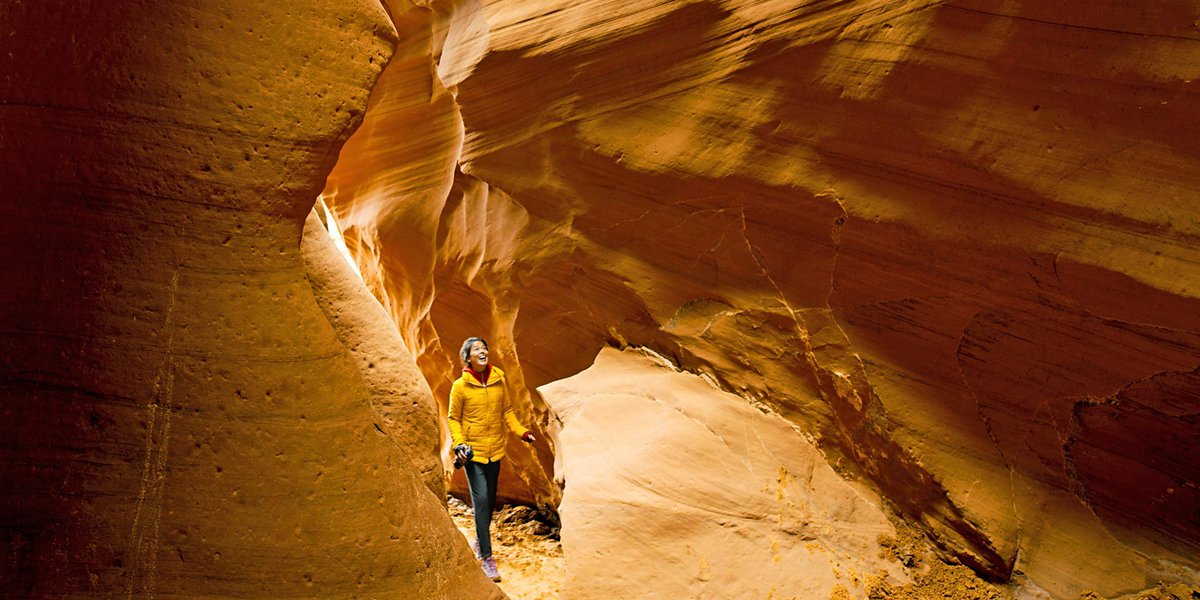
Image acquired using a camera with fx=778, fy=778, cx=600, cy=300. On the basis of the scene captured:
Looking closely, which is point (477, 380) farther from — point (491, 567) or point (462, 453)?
point (491, 567)

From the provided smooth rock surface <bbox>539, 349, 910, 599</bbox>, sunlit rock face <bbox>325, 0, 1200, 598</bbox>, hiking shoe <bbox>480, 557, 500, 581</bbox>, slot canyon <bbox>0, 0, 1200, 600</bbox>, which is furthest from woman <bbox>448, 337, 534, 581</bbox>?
sunlit rock face <bbox>325, 0, 1200, 598</bbox>

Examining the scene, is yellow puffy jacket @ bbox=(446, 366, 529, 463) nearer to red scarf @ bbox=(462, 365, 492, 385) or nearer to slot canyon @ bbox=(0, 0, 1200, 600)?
red scarf @ bbox=(462, 365, 492, 385)

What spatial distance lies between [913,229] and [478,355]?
2087 mm

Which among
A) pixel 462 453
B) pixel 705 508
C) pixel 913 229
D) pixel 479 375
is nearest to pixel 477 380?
pixel 479 375

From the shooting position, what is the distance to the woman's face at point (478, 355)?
3883 mm

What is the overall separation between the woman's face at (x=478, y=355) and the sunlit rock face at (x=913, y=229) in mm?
651

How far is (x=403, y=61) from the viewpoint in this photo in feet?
17.5

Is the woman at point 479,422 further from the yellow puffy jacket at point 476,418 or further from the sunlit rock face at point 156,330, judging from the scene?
the sunlit rock face at point 156,330

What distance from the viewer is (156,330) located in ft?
6.85

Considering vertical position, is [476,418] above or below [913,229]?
below

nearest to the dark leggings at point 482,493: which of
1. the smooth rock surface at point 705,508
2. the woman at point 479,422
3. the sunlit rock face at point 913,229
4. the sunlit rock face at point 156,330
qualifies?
the woman at point 479,422

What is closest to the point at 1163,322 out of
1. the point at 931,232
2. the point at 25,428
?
the point at 931,232

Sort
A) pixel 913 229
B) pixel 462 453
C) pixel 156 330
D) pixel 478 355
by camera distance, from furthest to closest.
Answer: pixel 478 355
pixel 462 453
pixel 913 229
pixel 156 330

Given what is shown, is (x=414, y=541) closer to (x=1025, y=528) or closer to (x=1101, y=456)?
(x=1025, y=528)
